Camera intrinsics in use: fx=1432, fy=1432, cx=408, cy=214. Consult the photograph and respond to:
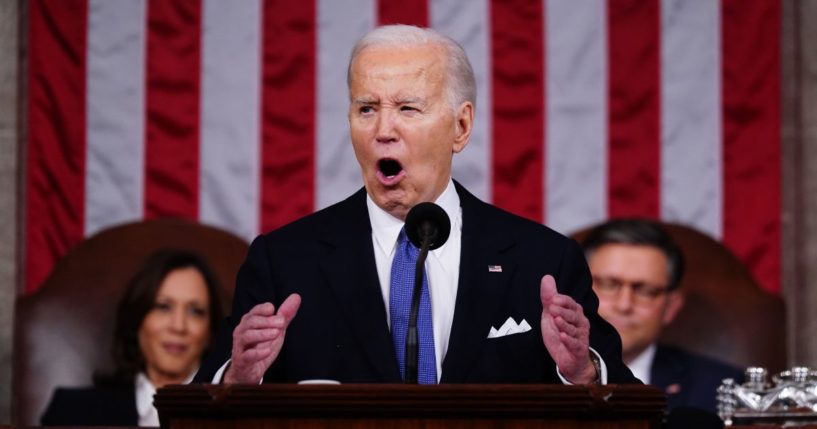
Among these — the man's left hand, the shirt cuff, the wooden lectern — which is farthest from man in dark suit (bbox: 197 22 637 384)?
the wooden lectern

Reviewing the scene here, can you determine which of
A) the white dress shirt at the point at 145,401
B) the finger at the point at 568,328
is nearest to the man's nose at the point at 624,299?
the white dress shirt at the point at 145,401

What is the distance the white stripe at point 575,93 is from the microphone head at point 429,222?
135 inches

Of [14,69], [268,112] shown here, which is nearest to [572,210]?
[268,112]

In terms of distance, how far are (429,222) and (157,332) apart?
9.50ft

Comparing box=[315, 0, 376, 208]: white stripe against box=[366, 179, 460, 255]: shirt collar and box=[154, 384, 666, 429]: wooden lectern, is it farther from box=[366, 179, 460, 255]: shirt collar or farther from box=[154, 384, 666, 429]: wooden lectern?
box=[154, 384, 666, 429]: wooden lectern

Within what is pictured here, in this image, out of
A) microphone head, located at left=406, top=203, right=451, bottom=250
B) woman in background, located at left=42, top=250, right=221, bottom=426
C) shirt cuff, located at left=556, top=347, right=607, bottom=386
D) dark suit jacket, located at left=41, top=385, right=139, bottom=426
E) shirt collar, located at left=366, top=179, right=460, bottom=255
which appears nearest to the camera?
microphone head, located at left=406, top=203, right=451, bottom=250

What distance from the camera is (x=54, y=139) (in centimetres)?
617

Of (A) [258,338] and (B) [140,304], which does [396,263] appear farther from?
(B) [140,304]

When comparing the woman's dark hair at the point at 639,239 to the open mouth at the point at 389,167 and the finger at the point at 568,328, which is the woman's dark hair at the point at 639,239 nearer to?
the open mouth at the point at 389,167

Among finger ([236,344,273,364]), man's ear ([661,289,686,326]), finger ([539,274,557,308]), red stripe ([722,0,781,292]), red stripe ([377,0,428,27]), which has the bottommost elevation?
finger ([236,344,273,364])

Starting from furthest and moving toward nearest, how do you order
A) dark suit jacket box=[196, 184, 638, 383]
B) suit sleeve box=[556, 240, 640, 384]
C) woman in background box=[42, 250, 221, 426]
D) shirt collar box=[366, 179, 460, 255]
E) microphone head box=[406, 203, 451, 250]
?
woman in background box=[42, 250, 221, 426], shirt collar box=[366, 179, 460, 255], dark suit jacket box=[196, 184, 638, 383], suit sleeve box=[556, 240, 640, 384], microphone head box=[406, 203, 451, 250]

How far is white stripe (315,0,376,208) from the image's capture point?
6270mm

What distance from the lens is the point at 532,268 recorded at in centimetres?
347

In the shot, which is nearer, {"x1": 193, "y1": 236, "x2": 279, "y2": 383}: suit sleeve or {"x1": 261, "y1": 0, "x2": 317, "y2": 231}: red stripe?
{"x1": 193, "y1": 236, "x2": 279, "y2": 383}: suit sleeve
